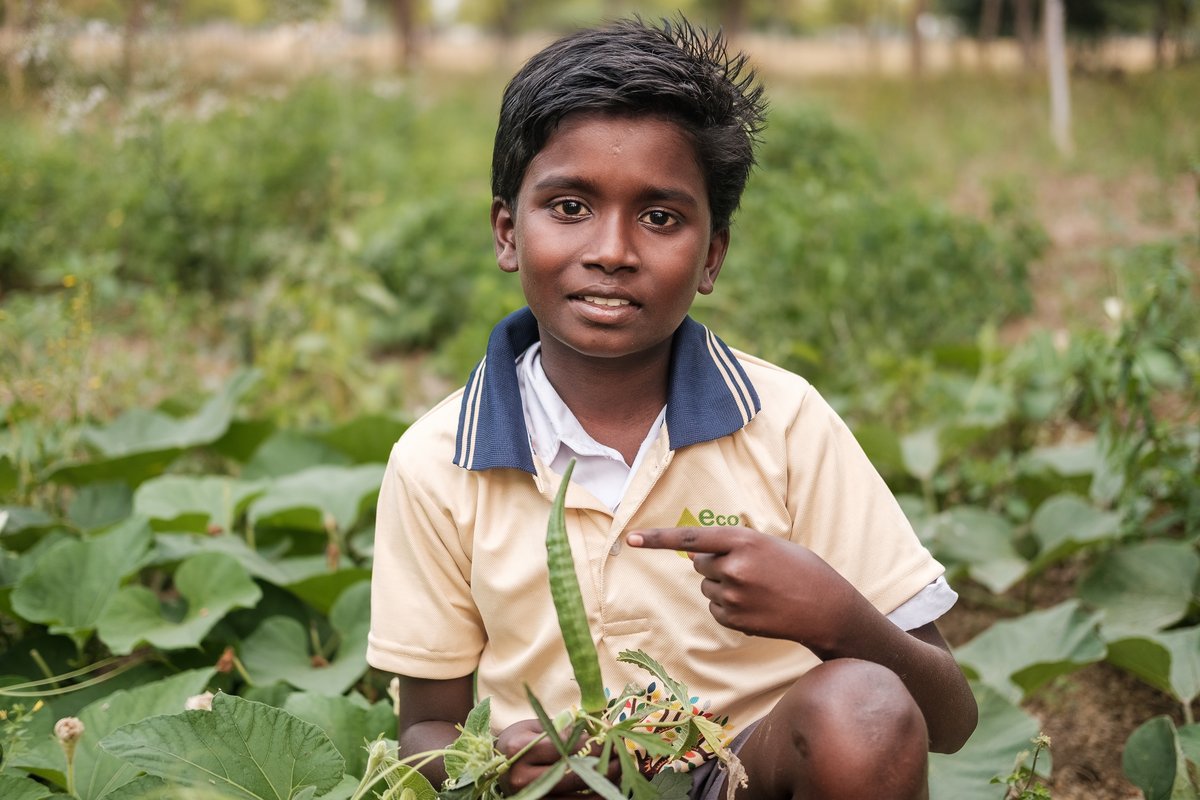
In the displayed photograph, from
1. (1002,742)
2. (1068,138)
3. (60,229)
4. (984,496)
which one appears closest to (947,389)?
(984,496)

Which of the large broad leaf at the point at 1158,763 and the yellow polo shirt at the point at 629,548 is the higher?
the yellow polo shirt at the point at 629,548

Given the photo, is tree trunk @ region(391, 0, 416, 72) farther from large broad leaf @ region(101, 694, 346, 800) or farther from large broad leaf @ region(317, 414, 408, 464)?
large broad leaf @ region(101, 694, 346, 800)

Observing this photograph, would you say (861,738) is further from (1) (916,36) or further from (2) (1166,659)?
(1) (916,36)

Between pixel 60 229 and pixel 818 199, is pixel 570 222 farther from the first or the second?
pixel 60 229

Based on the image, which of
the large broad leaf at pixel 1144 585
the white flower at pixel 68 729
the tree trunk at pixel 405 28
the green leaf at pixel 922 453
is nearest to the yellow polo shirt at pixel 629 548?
the white flower at pixel 68 729

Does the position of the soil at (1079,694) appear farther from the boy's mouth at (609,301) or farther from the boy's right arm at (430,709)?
the boy's mouth at (609,301)

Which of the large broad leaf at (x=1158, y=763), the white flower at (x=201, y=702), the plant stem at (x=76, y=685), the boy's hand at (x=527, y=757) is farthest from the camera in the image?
the plant stem at (x=76, y=685)

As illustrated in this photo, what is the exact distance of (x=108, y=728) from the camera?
6.72 feet

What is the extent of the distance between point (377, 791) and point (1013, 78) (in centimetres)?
1216

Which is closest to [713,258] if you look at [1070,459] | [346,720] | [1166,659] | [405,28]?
[346,720]

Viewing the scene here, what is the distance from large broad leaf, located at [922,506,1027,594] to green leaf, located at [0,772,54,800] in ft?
6.70

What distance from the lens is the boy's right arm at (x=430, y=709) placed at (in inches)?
68.6

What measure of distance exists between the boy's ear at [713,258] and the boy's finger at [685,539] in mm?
518

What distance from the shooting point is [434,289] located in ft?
16.5
